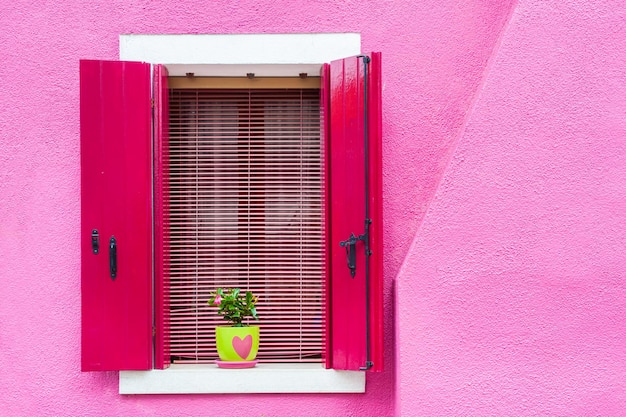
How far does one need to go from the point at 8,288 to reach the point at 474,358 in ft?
8.46

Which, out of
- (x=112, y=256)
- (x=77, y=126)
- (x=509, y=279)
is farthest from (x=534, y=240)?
(x=77, y=126)

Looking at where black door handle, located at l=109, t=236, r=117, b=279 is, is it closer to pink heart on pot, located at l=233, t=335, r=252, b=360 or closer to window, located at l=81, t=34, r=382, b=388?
window, located at l=81, t=34, r=382, b=388

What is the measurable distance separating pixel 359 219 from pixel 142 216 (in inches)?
46.4

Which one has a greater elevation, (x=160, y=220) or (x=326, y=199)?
(x=326, y=199)

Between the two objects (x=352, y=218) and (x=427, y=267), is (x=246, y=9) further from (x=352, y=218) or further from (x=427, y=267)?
(x=427, y=267)

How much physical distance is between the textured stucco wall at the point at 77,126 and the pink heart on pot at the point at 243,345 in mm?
550

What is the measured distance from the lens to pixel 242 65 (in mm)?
6078

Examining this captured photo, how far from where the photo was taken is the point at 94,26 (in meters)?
6.12

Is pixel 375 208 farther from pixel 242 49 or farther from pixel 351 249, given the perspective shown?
pixel 242 49

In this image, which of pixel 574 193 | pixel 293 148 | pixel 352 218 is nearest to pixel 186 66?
pixel 293 148

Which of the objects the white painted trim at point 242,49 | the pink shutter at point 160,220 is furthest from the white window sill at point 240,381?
the white painted trim at point 242,49

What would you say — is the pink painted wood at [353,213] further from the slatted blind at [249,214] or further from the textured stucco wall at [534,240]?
the slatted blind at [249,214]

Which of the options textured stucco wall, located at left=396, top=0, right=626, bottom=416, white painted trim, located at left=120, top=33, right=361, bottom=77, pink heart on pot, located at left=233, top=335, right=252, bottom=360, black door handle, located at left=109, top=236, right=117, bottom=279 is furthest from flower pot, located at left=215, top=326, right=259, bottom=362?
white painted trim, located at left=120, top=33, right=361, bottom=77

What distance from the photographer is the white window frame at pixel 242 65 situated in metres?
5.95
